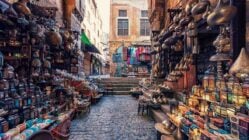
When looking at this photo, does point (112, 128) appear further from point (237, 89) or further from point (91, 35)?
point (91, 35)

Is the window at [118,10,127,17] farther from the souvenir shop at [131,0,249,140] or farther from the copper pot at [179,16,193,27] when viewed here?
the copper pot at [179,16,193,27]

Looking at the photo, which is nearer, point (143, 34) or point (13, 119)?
point (13, 119)

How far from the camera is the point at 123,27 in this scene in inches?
969

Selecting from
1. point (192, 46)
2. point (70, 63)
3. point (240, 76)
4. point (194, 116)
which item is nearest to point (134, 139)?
point (194, 116)

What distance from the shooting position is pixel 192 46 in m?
4.77

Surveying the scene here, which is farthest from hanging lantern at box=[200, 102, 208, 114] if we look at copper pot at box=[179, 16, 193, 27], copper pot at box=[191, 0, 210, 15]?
copper pot at box=[179, 16, 193, 27]

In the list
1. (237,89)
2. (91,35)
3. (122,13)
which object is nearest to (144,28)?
(122,13)

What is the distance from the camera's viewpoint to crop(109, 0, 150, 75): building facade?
79.5 ft

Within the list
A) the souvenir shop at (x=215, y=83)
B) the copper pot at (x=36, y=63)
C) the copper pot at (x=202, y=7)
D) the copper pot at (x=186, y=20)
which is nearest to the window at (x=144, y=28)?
the souvenir shop at (x=215, y=83)

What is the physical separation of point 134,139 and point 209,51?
2.18 meters

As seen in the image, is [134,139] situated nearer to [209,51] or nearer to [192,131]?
[192,131]

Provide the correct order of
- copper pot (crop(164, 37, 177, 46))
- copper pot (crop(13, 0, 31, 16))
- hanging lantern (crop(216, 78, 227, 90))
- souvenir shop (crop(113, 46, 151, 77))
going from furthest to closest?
souvenir shop (crop(113, 46, 151, 77)) → copper pot (crop(164, 37, 177, 46)) → copper pot (crop(13, 0, 31, 16)) → hanging lantern (crop(216, 78, 227, 90))

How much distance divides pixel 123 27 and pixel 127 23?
1.70 feet

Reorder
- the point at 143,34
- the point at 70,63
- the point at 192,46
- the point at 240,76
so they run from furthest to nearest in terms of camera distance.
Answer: the point at 143,34, the point at 70,63, the point at 192,46, the point at 240,76
